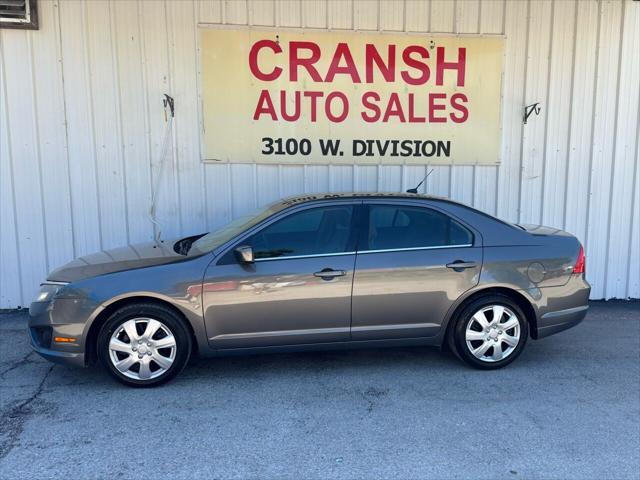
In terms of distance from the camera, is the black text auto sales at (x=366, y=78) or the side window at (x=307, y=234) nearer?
the side window at (x=307, y=234)

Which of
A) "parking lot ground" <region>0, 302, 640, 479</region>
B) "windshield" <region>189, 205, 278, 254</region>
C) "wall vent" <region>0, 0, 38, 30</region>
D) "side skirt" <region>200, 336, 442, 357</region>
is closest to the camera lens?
"parking lot ground" <region>0, 302, 640, 479</region>

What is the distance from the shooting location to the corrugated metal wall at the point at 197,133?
6277 mm

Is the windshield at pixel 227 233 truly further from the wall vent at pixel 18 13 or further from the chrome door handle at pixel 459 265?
the wall vent at pixel 18 13

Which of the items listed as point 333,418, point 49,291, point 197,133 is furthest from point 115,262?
point 197,133

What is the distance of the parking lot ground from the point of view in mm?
3174

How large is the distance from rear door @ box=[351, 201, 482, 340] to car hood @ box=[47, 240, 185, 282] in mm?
1601

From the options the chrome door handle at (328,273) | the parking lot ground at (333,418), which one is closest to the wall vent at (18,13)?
the parking lot ground at (333,418)

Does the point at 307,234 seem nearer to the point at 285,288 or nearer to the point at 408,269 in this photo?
the point at 285,288

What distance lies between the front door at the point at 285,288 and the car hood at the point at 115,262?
54 centimetres

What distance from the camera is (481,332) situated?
4.58 meters

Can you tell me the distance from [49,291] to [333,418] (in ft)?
8.25

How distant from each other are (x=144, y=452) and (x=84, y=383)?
1.34 meters

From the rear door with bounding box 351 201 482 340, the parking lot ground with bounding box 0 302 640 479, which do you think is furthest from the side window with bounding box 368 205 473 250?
the parking lot ground with bounding box 0 302 640 479

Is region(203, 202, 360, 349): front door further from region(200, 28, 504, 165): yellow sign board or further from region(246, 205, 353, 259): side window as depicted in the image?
region(200, 28, 504, 165): yellow sign board
